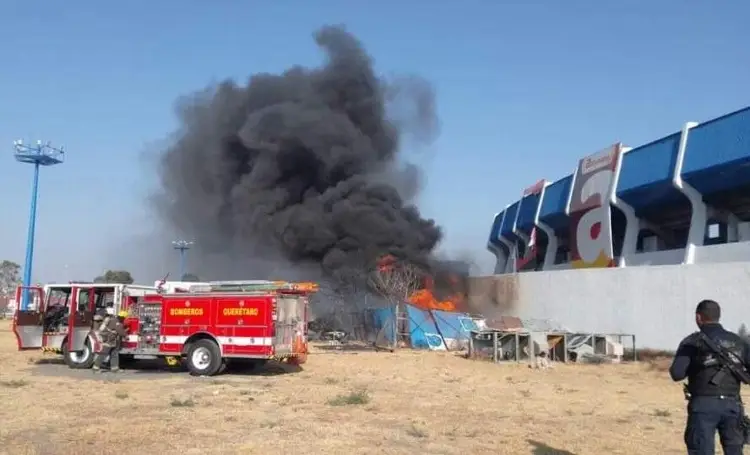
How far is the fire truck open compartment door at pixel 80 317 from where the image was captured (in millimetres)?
16906

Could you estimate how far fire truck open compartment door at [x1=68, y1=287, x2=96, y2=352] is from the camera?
16.9 metres

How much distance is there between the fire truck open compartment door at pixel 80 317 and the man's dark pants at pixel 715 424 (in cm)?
1548

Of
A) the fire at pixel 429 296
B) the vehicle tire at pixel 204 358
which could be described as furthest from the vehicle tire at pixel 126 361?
the fire at pixel 429 296

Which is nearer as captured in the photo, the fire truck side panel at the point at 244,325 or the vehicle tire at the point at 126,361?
the fire truck side panel at the point at 244,325

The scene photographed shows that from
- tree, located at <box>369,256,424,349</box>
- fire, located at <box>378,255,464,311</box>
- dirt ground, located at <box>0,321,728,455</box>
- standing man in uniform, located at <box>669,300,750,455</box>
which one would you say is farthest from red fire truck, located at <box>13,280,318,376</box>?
fire, located at <box>378,255,464,311</box>

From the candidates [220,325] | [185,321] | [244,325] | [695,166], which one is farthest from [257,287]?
[695,166]

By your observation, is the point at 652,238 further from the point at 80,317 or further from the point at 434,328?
the point at 80,317

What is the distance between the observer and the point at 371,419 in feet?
32.0

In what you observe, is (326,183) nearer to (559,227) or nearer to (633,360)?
(559,227)

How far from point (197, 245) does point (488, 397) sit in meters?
32.5

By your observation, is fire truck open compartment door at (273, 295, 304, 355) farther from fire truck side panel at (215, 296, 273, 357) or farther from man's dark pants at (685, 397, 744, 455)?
man's dark pants at (685, 397, 744, 455)

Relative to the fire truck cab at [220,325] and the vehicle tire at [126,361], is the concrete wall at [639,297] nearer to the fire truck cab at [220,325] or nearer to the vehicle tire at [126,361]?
the fire truck cab at [220,325]

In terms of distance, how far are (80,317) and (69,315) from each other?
35 centimetres

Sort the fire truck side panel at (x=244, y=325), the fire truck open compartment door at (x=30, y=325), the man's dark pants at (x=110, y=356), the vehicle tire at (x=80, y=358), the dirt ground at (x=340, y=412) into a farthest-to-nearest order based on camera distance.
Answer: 1. the fire truck open compartment door at (x=30, y=325)
2. the vehicle tire at (x=80, y=358)
3. the man's dark pants at (x=110, y=356)
4. the fire truck side panel at (x=244, y=325)
5. the dirt ground at (x=340, y=412)
